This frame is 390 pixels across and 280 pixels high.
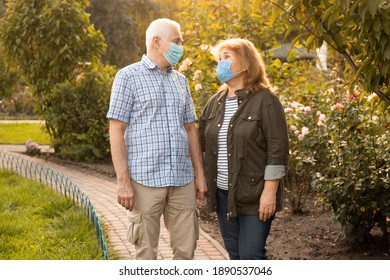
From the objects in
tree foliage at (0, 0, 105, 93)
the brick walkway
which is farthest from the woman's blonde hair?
tree foliage at (0, 0, 105, 93)

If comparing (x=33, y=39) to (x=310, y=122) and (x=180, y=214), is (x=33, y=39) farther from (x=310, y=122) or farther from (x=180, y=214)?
(x=180, y=214)

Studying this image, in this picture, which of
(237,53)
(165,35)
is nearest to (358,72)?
(237,53)

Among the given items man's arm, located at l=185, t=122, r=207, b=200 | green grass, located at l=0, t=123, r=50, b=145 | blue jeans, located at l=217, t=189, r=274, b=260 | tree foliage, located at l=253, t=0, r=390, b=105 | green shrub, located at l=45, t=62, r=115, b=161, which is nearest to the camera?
tree foliage, located at l=253, t=0, r=390, b=105

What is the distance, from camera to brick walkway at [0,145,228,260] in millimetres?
5480

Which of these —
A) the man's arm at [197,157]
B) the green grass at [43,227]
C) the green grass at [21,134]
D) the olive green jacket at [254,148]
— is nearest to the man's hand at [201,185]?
the man's arm at [197,157]

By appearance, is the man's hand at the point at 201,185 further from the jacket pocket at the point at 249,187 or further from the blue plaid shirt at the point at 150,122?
the jacket pocket at the point at 249,187

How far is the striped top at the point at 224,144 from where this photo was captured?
3738mm

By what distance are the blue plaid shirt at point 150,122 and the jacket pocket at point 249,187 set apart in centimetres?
34

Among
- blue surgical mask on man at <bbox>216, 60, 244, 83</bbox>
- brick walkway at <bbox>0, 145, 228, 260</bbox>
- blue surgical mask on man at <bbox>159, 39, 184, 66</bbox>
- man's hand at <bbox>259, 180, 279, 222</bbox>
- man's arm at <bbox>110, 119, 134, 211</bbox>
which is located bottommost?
brick walkway at <bbox>0, 145, 228, 260</bbox>

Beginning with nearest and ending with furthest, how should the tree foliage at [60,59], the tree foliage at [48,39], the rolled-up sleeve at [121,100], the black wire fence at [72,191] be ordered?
the rolled-up sleeve at [121,100], the black wire fence at [72,191], the tree foliage at [60,59], the tree foliage at [48,39]

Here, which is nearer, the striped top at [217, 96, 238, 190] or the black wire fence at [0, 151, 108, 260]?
the striped top at [217, 96, 238, 190]

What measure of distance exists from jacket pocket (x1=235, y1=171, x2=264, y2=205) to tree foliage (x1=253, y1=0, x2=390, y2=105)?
84cm

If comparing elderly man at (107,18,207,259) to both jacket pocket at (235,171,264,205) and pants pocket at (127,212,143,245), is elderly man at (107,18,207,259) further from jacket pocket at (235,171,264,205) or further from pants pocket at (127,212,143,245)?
jacket pocket at (235,171,264,205)

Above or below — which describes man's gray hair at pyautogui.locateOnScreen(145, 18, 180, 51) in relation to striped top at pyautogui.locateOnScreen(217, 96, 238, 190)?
above
